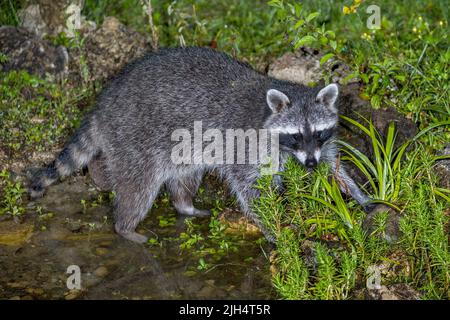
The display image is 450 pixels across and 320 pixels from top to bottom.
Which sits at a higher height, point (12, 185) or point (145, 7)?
point (145, 7)

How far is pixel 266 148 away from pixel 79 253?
5.78ft

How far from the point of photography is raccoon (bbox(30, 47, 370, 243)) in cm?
588

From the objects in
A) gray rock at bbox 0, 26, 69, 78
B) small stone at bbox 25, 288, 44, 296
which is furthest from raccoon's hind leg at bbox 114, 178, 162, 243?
gray rock at bbox 0, 26, 69, 78

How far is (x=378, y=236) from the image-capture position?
202 inches

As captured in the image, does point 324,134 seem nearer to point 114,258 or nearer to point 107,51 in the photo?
point 114,258

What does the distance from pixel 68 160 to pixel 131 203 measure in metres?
0.79

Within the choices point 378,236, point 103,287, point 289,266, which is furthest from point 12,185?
point 378,236

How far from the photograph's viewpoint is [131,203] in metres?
6.01

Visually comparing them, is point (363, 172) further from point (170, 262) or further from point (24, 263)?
point (24, 263)

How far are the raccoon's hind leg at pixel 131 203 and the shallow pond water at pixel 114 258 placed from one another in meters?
0.12

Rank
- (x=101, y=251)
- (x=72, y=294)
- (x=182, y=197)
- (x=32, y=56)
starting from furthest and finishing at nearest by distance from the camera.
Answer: (x=32, y=56)
(x=182, y=197)
(x=101, y=251)
(x=72, y=294)

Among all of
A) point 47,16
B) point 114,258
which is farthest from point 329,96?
point 47,16

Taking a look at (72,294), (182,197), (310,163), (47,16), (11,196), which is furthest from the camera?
(47,16)

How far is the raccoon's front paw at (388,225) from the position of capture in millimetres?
5164
